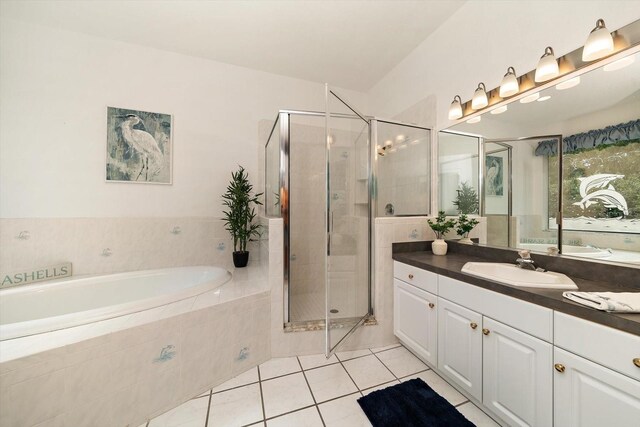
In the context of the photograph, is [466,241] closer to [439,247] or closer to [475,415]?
[439,247]

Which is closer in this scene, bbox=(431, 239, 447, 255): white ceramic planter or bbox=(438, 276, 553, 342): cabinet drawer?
bbox=(438, 276, 553, 342): cabinet drawer

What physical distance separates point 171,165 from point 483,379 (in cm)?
310

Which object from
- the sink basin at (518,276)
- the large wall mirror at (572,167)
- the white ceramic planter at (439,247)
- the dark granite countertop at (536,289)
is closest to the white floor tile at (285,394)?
the dark granite countertop at (536,289)

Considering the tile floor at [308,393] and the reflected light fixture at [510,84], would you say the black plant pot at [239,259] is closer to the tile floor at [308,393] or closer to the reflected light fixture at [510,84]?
the tile floor at [308,393]

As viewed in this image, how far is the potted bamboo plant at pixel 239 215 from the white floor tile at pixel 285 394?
127 cm

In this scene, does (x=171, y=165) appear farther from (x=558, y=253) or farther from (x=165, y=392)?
(x=558, y=253)

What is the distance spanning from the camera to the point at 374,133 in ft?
6.66

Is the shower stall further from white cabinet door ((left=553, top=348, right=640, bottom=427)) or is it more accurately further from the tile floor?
white cabinet door ((left=553, top=348, right=640, bottom=427))

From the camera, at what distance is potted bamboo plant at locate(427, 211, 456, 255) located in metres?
1.94

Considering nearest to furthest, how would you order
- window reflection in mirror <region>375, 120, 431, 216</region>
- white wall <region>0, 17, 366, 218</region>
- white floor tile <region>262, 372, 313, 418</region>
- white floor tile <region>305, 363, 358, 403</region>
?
white floor tile <region>262, 372, 313, 418</region> < white floor tile <region>305, 363, 358, 403</region> < white wall <region>0, 17, 366, 218</region> < window reflection in mirror <region>375, 120, 431, 216</region>

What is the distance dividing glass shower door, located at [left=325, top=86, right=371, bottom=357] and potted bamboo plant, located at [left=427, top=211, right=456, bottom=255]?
55 centimetres

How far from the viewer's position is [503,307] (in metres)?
1.16

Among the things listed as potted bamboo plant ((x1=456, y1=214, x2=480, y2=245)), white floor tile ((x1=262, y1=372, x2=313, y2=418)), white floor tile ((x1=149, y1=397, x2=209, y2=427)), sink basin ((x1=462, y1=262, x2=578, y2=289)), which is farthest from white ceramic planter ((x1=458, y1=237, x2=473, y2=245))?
white floor tile ((x1=149, y1=397, x2=209, y2=427))

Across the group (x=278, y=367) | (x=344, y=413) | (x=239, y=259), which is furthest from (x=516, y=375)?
(x=239, y=259)
